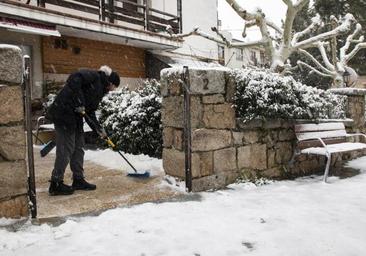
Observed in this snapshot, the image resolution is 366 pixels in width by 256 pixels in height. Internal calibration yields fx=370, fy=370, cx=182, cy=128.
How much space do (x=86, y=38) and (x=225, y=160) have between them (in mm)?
10105

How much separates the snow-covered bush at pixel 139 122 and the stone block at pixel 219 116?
5.77 ft

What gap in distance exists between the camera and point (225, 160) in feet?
16.3

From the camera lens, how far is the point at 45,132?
8852 millimetres

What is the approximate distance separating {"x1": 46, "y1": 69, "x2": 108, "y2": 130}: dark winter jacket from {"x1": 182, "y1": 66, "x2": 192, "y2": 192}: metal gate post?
1.09 meters

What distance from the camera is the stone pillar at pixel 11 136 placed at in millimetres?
3322

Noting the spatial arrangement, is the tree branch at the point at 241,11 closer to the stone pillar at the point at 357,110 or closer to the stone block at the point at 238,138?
the stone pillar at the point at 357,110

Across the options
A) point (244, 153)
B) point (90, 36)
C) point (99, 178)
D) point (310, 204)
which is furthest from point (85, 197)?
point (90, 36)

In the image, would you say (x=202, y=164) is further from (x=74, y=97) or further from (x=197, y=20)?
(x=197, y=20)

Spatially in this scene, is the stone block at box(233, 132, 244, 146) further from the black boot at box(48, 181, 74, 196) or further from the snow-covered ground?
the black boot at box(48, 181, 74, 196)

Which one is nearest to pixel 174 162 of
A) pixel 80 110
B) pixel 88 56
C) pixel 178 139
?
pixel 178 139

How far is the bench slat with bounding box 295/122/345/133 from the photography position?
5.76 meters

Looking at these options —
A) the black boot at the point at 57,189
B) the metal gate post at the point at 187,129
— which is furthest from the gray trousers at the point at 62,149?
the metal gate post at the point at 187,129

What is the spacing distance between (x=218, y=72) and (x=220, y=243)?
2460mm

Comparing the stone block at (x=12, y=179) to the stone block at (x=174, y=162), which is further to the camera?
the stone block at (x=174, y=162)
